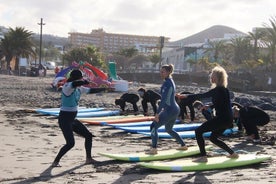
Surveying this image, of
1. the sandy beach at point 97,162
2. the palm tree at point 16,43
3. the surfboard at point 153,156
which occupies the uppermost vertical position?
the palm tree at point 16,43

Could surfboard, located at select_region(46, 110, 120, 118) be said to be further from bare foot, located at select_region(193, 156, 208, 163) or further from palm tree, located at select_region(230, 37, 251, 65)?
palm tree, located at select_region(230, 37, 251, 65)

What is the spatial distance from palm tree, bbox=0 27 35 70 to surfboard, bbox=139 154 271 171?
59.7 m

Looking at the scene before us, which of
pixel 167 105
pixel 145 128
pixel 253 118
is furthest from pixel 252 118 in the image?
pixel 167 105

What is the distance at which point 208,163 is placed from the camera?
7176mm

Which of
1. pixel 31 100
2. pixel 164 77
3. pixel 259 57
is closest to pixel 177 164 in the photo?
pixel 164 77

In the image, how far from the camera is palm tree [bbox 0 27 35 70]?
63.8 metres

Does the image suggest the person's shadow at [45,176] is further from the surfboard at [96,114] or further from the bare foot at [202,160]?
the surfboard at [96,114]

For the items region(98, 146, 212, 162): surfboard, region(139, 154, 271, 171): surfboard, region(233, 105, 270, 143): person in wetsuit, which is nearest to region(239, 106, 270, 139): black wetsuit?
region(233, 105, 270, 143): person in wetsuit

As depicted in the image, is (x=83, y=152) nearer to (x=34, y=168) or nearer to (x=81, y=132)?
(x=81, y=132)

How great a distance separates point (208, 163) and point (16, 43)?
198ft

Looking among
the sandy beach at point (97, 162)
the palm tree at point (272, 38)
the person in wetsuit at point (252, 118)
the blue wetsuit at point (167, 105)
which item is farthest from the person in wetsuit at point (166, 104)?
the palm tree at point (272, 38)

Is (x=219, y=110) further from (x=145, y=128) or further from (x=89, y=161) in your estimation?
(x=145, y=128)

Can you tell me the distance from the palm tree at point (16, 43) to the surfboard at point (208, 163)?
2349 inches

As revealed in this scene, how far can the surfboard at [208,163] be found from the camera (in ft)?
22.7
